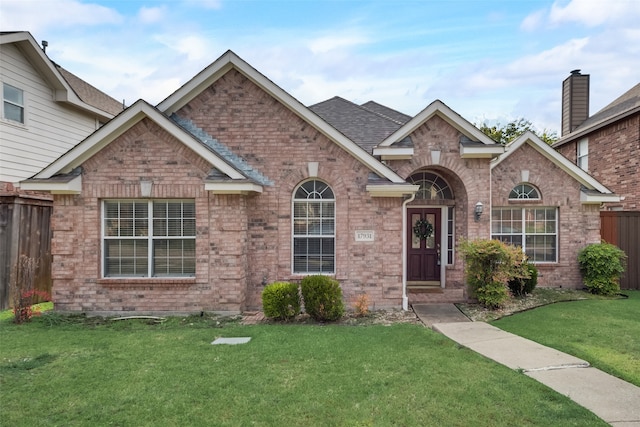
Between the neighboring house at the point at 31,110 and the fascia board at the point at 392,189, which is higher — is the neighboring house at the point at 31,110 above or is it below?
above

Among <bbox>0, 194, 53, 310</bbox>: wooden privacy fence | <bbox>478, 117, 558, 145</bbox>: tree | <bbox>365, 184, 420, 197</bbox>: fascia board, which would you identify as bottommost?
<bbox>0, 194, 53, 310</bbox>: wooden privacy fence

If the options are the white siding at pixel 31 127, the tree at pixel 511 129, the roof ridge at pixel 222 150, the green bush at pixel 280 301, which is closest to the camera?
the green bush at pixel 280 301

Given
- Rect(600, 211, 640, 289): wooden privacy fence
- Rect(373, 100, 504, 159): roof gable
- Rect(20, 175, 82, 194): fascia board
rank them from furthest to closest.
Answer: Rect(600, 211, 640, 289): wooden privacy fence → Rect(373, 100, 504, 159): roof gable → Rect(20, 175, 82, 194): fascia board

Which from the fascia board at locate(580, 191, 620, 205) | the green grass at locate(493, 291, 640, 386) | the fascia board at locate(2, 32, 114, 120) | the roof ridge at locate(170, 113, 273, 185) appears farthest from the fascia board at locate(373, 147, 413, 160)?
the fascia board at locate(2, 32, 114, 120)

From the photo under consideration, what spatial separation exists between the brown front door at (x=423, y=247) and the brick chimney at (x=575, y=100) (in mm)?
11674

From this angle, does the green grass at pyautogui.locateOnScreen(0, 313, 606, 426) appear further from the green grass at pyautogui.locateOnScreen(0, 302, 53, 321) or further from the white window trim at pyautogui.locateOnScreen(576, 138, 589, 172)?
the white window trim at pyautogui.locateOnScreen(576, 138, 589, 172)

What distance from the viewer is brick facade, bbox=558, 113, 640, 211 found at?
1344 cm

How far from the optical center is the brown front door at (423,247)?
1116cm

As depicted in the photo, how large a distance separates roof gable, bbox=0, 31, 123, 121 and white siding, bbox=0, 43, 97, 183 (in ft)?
0.61

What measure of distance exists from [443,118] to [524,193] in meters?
4.01

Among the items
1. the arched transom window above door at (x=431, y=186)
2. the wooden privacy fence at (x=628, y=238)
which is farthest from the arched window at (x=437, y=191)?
the wooden privacy fence at (x=628, y=238)

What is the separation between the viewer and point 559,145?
60.2ft

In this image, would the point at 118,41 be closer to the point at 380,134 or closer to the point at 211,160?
the point at 211,160

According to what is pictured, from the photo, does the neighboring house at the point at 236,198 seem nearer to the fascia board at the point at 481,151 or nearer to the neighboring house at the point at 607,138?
the fascia board at the point at 481,151
